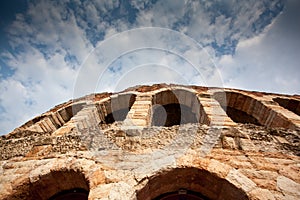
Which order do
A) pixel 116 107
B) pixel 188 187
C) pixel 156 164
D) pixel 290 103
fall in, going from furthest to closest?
pixel 290 103
pixel 116 107
pixel 188 187
pixel 156 164

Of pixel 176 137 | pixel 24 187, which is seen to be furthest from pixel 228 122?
pixel 24 187

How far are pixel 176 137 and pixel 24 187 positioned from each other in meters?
2.31

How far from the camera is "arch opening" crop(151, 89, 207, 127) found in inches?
316

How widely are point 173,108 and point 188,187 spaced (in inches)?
215

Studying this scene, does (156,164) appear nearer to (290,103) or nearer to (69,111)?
(69,111)

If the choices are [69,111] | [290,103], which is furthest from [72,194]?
[290,103]

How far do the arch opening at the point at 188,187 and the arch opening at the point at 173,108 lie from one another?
5.00 metres

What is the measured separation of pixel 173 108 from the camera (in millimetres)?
8359

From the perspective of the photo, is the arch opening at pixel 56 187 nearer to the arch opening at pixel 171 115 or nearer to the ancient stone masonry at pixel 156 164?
the ancient stone masonry at pixel 156 164

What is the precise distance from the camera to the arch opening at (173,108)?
316 inches

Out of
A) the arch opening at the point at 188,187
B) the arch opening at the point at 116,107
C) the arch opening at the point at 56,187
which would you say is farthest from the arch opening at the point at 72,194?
the arch opening at the point at 116,107

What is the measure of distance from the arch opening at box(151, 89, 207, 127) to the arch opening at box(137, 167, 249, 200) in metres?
5.00

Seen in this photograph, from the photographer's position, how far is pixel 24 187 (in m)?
2.85

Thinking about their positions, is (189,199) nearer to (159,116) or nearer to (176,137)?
(176,137)
